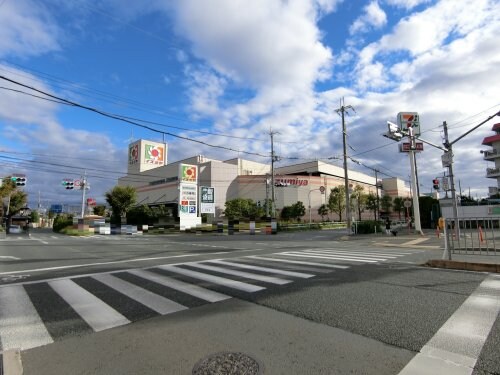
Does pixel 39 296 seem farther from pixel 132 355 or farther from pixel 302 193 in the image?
pixel 302 193

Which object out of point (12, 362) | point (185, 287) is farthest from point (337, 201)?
point (12, 362)

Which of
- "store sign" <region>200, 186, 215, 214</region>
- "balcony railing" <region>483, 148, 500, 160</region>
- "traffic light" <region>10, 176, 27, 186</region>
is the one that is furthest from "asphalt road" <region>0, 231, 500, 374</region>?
"balcony railing" <region>483, 148, 500, 160</region>

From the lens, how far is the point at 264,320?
17.1 ft

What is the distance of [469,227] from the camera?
12156 mm

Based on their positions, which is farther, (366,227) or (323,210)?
(323,210)

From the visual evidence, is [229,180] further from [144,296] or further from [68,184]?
[144,296]

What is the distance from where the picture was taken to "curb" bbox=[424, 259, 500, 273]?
9.34m

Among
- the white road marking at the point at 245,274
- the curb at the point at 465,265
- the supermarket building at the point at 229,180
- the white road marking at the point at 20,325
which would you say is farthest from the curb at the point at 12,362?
the supermarket building at the point at 229,180

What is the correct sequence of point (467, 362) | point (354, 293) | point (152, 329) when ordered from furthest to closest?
point (354, 293) < point (152, 329) < point (467, 362)

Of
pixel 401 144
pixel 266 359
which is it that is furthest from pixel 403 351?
pixel 401 144

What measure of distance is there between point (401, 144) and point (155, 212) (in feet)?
140

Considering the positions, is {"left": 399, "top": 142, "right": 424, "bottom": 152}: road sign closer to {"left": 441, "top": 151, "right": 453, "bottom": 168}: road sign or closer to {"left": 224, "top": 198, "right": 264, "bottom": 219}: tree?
{"left": 441, "top": 151, "right": 453, "bottom": 168}: road sign

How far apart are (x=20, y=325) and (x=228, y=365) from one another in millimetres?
3695

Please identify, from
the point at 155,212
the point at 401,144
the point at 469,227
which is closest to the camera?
the point at 469,227
